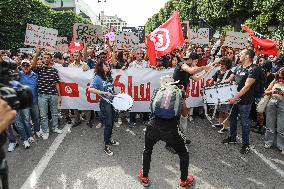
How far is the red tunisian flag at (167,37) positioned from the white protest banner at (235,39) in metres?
4.84

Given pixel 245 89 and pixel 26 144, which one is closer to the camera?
pixel 245 89

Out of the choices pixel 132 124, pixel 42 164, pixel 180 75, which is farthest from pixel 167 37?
pixel 42 164

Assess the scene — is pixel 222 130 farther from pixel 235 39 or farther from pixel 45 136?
pixel 235 39

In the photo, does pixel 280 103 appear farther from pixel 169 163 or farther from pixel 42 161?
pixel 42 161

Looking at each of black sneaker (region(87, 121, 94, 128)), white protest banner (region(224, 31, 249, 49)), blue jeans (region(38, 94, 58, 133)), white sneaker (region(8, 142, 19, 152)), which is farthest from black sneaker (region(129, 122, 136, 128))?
white protest banner (region(224, 31, 249, 49))

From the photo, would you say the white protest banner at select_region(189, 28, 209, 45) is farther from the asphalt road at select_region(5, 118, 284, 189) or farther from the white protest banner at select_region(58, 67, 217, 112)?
the asphalt road at select_region(5, 118, 284, 189)

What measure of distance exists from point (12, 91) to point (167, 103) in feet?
9.08

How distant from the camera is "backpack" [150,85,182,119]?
16.0 feet

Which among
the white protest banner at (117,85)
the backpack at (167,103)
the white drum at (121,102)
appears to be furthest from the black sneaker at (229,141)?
the backpack at (167,103)

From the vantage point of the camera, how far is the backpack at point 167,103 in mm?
4867

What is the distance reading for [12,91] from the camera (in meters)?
2.41

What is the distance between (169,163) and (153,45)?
291 centimetres

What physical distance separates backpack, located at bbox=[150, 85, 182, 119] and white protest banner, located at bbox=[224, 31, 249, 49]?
7774 mm

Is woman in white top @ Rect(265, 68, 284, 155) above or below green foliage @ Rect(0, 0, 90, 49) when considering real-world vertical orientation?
below
